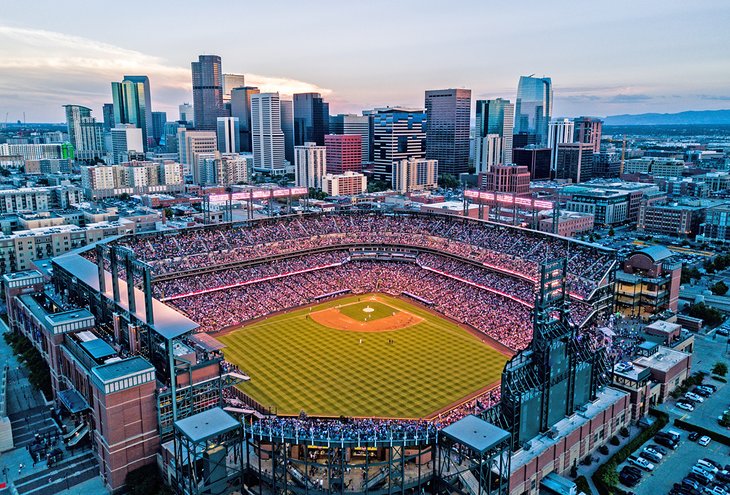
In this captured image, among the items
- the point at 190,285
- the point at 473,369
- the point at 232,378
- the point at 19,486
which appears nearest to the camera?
the point at 19,486

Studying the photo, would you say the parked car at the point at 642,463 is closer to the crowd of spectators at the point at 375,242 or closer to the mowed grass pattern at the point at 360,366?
the mowed grass pattern at the point at 360,366

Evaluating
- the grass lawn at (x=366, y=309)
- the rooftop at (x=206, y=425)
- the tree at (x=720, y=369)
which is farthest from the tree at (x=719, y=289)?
the rooftop at (x=206, y=425)

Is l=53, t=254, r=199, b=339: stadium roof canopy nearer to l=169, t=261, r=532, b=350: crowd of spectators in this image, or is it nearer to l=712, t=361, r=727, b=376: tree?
l=169, t=261, r=532, b=350: crowd of spectators

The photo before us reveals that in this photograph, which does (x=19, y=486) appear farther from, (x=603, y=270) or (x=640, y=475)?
(x=603, y=270)

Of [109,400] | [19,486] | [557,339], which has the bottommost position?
[19,486]

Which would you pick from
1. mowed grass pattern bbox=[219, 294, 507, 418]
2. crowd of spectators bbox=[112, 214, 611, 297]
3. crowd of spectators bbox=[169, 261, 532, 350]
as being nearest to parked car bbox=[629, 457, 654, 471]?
mowed grass pattern bbox=[219, 294, 507, 418]

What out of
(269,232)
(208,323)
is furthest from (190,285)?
(269,232)

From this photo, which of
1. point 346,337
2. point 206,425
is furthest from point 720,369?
point 206,425
